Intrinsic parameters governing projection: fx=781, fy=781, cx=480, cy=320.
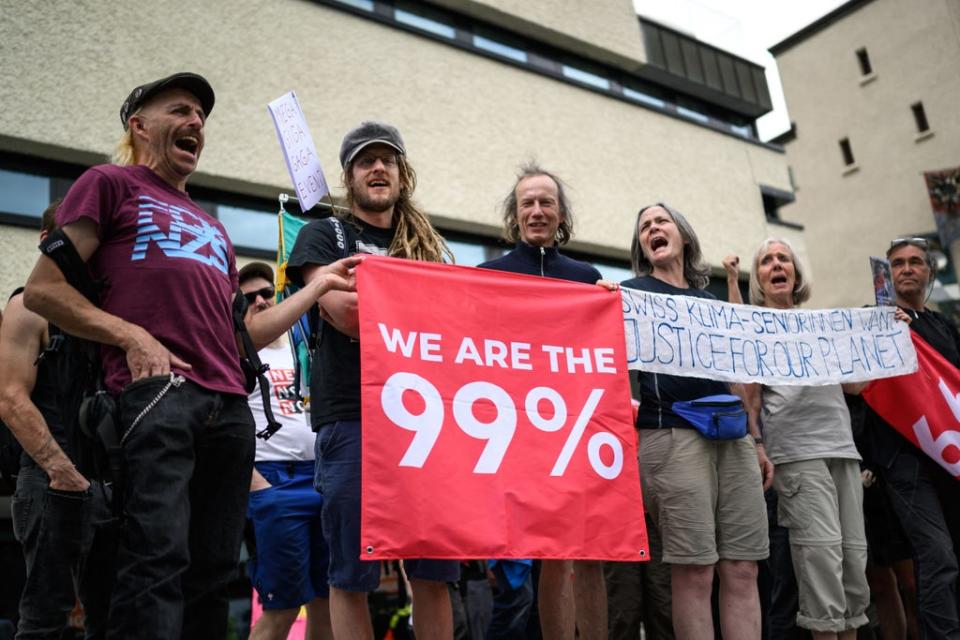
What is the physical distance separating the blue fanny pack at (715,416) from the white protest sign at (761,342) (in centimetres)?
20

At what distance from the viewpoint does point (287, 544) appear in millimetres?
3836

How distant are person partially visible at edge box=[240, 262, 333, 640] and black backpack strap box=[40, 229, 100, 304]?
1.38 metres

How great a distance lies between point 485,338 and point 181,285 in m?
1.29

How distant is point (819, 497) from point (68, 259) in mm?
3599

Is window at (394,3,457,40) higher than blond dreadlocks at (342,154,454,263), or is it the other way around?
window at (394,3,457,40)

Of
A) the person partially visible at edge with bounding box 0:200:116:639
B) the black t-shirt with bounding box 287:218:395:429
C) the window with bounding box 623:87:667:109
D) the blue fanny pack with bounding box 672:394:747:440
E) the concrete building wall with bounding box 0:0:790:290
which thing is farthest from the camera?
the window with bounding box 623:87:667:109

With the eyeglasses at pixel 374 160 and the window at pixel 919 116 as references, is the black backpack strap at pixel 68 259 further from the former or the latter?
the window at pixel 919 116

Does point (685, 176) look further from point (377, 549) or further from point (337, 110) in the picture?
point (377, 549)

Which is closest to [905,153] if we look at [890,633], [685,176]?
[685,176]

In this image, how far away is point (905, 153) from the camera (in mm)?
22141

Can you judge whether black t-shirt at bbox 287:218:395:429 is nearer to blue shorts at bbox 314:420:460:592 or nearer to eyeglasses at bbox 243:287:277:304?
blue shorts at bbox 314:420:460:592

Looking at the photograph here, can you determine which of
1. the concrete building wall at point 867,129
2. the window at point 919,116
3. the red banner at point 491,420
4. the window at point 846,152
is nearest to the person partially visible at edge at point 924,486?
the red banner at point 491,420

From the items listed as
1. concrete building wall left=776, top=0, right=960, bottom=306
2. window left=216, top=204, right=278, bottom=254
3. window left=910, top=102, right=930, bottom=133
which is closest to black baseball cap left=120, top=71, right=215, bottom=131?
window left=216, top=204, right=278, bottom=254

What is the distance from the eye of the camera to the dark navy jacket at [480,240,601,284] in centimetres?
381
